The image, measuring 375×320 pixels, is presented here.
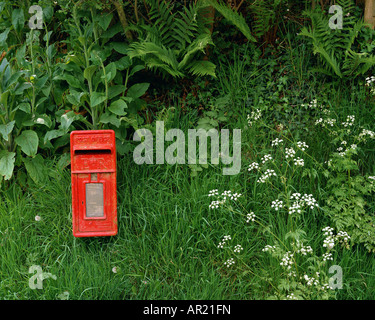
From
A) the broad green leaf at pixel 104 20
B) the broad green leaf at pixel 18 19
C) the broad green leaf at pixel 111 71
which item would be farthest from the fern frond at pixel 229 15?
the broad green leaf at pixel 18 19

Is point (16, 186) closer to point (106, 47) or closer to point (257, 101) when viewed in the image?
point (106, 47)

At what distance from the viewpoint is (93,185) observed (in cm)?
369

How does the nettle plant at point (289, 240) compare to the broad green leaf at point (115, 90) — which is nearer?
the nettle plant at point (289, 240)

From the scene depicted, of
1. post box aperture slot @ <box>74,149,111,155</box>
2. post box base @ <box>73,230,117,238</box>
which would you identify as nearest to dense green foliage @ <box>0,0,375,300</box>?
post box base @ <box>73,230,117,238</box>

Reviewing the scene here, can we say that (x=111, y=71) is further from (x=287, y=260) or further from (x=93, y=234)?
(x=287, y=260)

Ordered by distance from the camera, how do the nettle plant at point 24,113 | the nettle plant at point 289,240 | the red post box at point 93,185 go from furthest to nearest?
the nettle plant at point 24,113 < the red post box at point 93,185 < the nettle plant at point 289,240

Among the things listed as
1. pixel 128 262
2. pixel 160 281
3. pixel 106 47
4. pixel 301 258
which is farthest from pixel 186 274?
pixel 106 47

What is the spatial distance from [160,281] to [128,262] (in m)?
0.33

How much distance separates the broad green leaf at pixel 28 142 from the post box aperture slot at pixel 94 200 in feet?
2.73

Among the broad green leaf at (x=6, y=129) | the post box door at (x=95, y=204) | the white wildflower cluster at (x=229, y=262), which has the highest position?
the broad green leaf at (x=6, y=129)

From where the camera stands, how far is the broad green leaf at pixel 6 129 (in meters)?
4.05

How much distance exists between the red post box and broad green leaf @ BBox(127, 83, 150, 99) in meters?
1.02

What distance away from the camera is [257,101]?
191 inches

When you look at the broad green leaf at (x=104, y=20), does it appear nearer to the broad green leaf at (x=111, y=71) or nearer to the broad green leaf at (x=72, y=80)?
the broad green leaf at (x=111, y=71)
